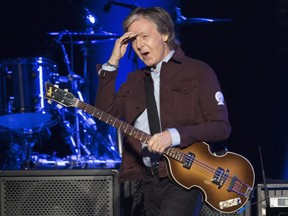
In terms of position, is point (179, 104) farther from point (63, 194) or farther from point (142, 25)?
point (63, 194)

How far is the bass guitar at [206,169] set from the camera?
369cm

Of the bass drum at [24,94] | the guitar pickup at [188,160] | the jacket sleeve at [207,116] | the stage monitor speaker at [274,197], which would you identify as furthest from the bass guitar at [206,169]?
the bass drum at [24,94]

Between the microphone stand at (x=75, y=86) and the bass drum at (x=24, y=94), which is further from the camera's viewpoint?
the microphone stand at (x=75, y=86)

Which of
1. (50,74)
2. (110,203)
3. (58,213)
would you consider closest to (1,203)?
(58,213)

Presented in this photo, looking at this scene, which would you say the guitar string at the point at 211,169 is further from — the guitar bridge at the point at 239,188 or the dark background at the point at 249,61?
the dark background at the point at 249,61

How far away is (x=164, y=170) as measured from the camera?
3.69m

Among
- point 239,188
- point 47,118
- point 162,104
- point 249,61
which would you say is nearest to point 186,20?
point 249,61

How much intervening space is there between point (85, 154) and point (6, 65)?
132 centimetres

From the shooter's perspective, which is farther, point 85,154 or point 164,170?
point 85,154

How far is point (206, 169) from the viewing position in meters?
3.78

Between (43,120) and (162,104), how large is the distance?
2695mm

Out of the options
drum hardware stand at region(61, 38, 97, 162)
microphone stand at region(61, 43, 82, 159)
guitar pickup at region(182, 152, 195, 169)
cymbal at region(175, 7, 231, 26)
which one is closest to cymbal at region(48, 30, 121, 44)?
microphone stand at region(61, 43, 82, 159)

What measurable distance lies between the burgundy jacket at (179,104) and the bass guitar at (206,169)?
0.08 m

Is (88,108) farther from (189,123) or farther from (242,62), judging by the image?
(242,62)
